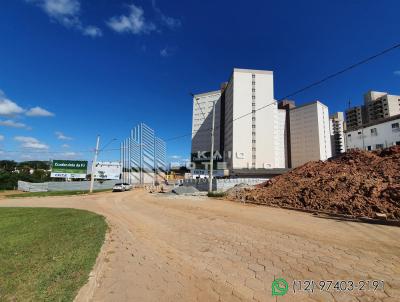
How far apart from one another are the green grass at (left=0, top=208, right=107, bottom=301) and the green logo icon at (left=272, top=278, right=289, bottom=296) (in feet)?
10.6

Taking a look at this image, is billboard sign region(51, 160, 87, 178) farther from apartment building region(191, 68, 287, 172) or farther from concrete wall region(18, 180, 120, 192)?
apartment building region(191, 68, 287, 172)

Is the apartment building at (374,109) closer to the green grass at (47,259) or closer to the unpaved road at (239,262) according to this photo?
the unpaved road at (239,262)

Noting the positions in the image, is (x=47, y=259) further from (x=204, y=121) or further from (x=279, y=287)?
(x=204, y=121)

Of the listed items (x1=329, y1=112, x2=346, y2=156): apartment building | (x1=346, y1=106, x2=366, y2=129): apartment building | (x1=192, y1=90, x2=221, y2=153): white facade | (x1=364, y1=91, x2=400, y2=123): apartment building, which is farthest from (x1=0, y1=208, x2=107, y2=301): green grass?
(x1=346, y1=106, x2=366, y2=129): apartment building

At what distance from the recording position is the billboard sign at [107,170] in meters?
63.3

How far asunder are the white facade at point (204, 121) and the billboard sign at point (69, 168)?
59.5m

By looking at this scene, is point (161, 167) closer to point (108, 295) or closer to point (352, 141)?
point (352, 141)

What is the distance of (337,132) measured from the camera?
382ft

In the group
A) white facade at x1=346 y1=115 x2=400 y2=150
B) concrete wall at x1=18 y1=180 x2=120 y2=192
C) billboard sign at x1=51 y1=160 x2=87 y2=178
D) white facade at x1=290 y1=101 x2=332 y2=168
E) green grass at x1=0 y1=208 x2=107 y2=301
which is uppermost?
white facade at x1=290 y1=101 x2=332 y2=168

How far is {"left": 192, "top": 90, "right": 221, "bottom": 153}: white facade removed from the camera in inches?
4176

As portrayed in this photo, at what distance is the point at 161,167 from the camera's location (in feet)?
220

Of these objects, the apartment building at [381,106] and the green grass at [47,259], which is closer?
the green grass at [47,259]

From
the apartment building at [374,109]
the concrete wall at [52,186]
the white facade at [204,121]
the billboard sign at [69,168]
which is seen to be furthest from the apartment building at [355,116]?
the concrete wall at [52,186]

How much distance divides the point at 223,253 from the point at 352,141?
177 feet
